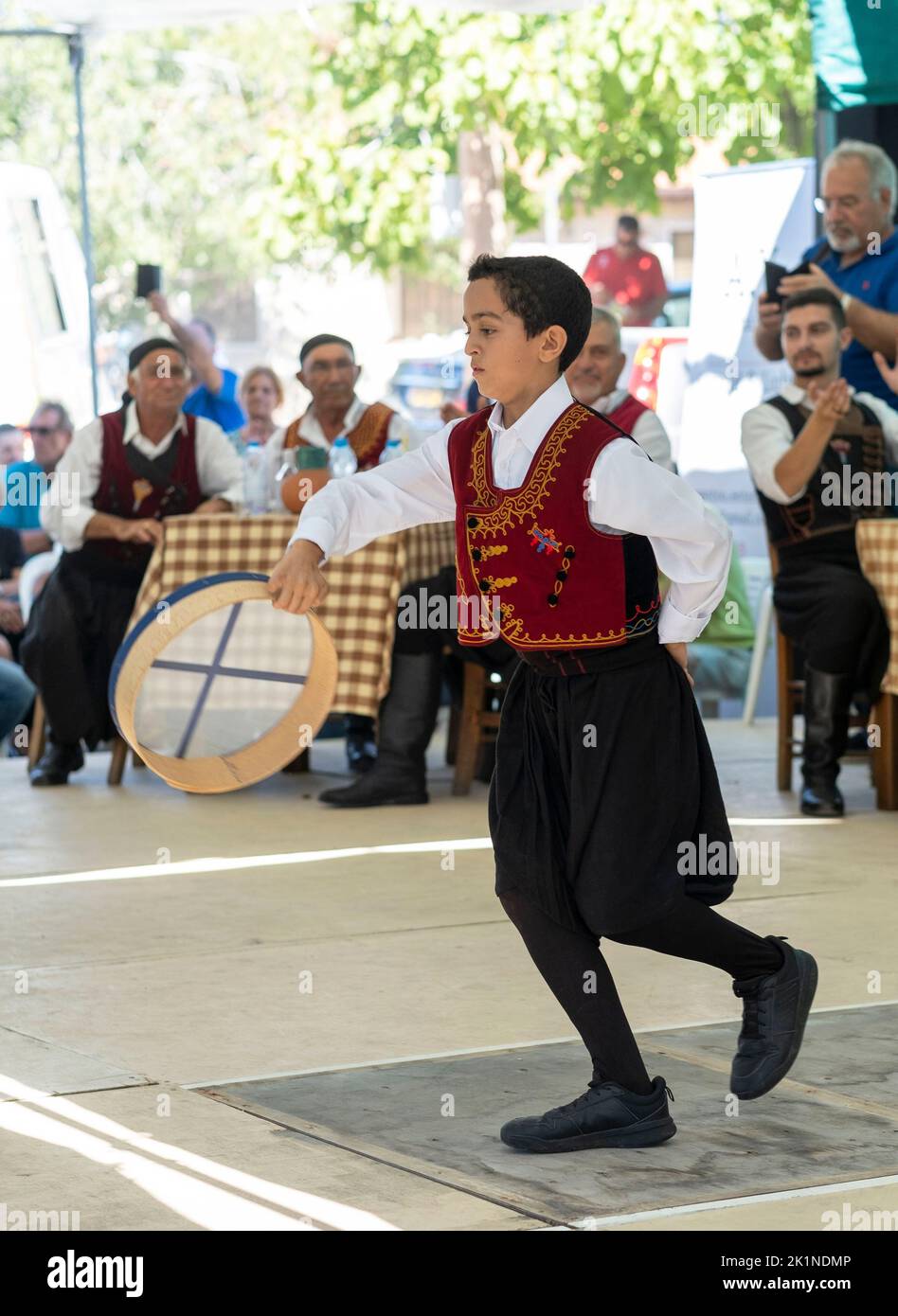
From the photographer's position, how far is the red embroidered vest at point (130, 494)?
284 inches

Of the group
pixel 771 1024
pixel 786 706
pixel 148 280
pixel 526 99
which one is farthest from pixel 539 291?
pixel 526 99

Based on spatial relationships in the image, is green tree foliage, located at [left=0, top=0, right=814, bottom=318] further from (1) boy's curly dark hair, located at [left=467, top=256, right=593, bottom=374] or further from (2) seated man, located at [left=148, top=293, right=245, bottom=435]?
(1) boy's curly dark hair, located at [left=467, top=256, right=593, bottom=374]

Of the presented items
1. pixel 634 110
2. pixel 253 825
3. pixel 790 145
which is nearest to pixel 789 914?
pixel 253 825

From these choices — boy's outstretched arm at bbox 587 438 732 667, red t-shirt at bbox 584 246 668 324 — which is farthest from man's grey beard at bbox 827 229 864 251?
red t-shirt at bbox 584 246 668 324

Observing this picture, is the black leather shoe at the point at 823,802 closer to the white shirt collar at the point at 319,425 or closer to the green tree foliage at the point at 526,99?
the white shirt collar at the point at 319,425

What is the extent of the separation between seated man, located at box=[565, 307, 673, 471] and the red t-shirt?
9094 millimetres

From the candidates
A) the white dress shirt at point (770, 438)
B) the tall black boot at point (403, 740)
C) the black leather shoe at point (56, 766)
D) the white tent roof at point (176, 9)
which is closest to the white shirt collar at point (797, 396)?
the white dress shirt at point (770, 438)

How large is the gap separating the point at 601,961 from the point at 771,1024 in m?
0.32

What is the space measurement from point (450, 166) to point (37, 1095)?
18779mm

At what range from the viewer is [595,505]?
3.06 m

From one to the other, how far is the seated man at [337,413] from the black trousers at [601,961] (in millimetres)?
4110

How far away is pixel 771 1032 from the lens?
327 centimetres

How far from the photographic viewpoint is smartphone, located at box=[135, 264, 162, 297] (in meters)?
8.34

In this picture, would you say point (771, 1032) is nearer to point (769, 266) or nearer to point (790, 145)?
point (769, 266)
